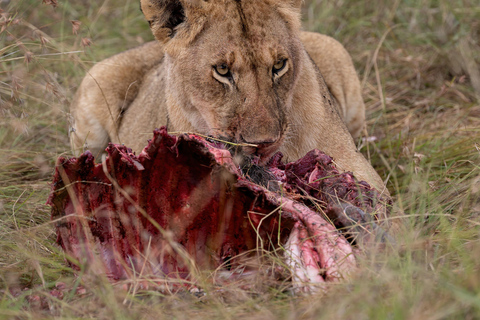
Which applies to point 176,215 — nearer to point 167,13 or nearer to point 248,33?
point 248,33

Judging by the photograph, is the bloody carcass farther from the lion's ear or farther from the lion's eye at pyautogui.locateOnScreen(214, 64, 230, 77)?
the lion's ear

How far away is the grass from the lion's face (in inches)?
24.3

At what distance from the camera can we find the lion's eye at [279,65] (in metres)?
2.99

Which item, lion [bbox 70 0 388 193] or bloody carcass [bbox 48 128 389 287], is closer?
bloody carcass [bbox 48 128 389 287]

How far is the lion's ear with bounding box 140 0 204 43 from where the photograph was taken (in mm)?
3092

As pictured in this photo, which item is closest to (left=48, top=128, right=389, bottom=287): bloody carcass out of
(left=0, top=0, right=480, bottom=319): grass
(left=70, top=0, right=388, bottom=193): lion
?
(left=0, top=0, right=480, bottom=319): grass

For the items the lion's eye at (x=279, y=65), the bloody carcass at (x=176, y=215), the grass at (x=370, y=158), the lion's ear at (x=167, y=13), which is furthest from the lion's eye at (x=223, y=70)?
the grass at (x=370, y=158)

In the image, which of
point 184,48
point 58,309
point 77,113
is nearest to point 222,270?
point 58,309

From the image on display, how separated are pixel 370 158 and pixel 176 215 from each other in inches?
93.1

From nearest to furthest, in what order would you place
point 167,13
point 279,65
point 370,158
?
1. point 279,65
2. point 167,13
3. point 370,158

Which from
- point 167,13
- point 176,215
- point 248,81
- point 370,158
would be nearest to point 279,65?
point 248,81

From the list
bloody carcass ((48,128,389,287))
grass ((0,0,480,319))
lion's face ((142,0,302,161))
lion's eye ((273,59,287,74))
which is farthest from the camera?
lion's eye ((273,59,287,74))

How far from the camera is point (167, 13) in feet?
10.5

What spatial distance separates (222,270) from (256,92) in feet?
3.03
